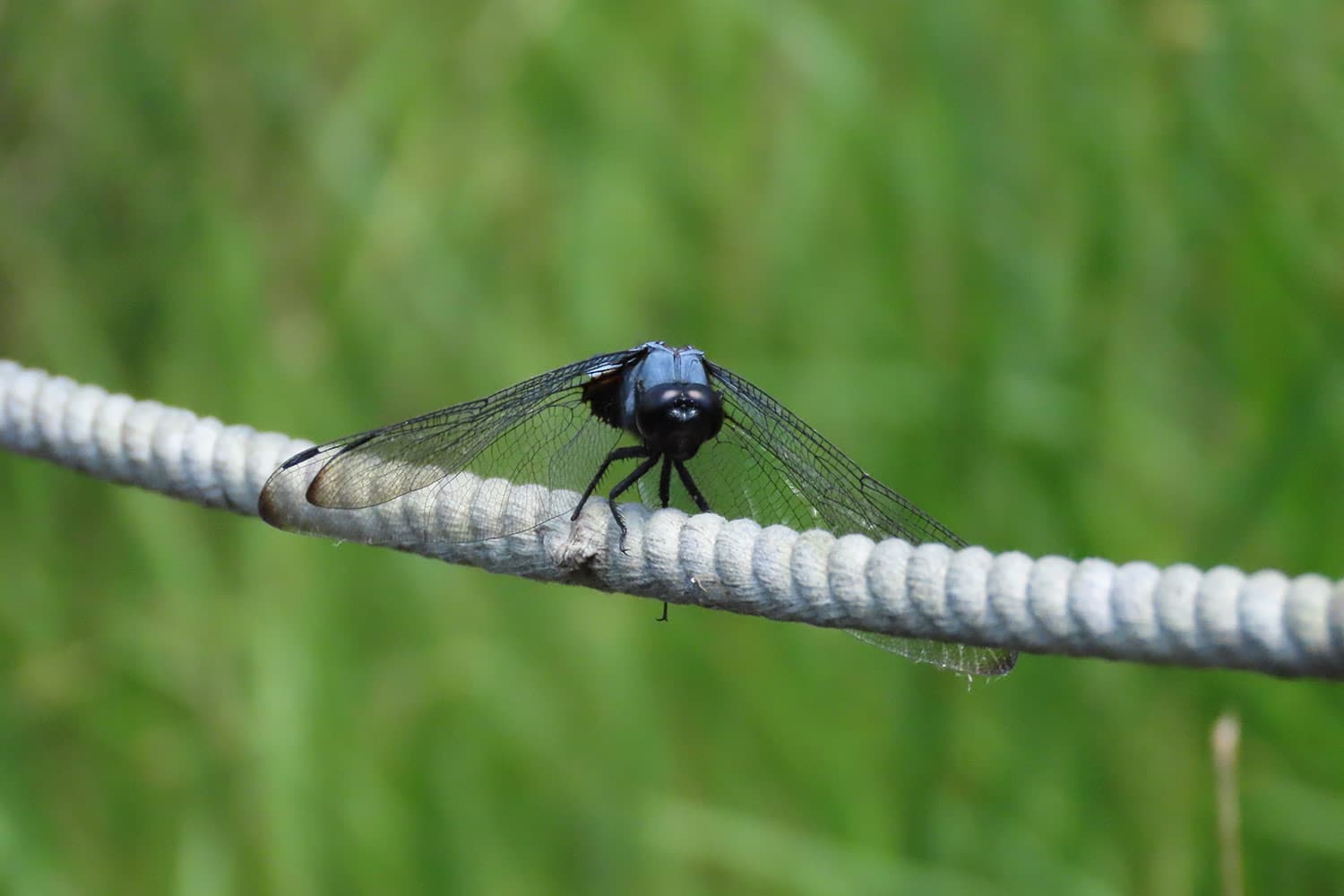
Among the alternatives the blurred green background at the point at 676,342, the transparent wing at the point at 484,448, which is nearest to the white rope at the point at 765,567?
the transparent wing at the point at 484,448

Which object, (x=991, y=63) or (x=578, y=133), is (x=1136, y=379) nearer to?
(x=991, y=63)

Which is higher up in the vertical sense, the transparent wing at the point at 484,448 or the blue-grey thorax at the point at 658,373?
the blue-grey thorax at the point at 658,373

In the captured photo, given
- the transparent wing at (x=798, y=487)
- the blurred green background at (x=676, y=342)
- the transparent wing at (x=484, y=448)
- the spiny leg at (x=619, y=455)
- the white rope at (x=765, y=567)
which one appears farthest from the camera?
the blurred green background at (x=676, y=342)

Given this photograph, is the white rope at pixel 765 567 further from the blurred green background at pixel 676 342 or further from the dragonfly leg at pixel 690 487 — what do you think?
the blurred green background at pixel 676 342

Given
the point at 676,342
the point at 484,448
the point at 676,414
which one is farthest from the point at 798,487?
the point at 676,342

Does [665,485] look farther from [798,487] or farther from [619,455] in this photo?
[798,487]

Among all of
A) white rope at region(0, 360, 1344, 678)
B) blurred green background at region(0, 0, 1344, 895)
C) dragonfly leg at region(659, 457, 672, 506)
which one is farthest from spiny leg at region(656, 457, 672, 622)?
blurred green background at region(0, 0, 1344, 895)
